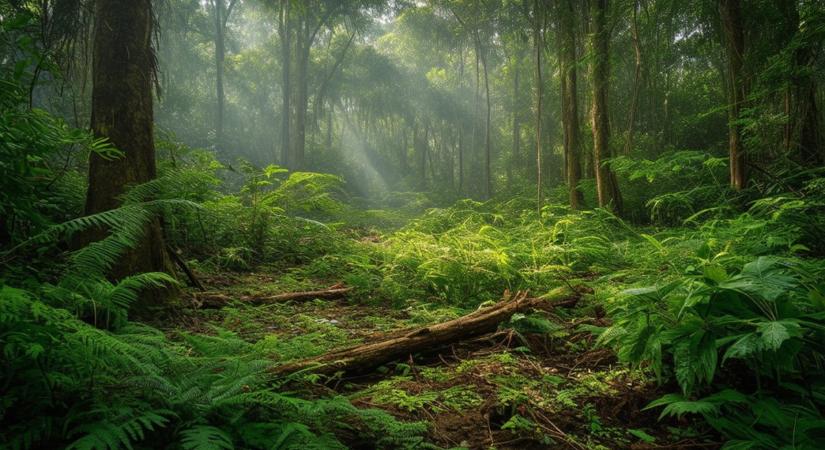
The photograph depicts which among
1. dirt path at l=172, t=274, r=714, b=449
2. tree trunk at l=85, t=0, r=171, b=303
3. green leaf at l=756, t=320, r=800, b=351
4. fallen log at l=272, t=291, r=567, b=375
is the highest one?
tree trunk at l=85, t=0, r=171, b=303

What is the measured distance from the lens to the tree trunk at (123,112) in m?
3.09

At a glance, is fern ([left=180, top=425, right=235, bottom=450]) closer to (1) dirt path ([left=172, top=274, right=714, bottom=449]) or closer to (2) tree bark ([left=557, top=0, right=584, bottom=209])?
(1) dirt path ([left=172, top=274, right=714, bottom=449])

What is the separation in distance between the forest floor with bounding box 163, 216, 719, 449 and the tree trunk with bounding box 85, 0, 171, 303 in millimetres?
607

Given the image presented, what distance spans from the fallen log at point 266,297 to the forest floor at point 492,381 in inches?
1.8

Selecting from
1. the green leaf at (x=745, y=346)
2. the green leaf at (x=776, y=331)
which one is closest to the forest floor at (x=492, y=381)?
the green leaf at (x=745, y=346)

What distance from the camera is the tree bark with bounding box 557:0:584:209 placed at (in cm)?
863

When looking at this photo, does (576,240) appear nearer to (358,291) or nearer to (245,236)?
(358,291)

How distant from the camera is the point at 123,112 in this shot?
10.5 ft

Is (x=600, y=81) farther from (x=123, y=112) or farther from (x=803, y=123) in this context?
(x=123, y=112)

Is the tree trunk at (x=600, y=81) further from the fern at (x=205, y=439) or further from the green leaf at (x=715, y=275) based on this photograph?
the fern at (x=205, y=439)

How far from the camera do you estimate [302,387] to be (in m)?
1.86

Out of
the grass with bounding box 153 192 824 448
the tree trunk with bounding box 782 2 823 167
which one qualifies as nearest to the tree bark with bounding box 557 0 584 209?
the tree trunk with bounding box 782 2 823 167

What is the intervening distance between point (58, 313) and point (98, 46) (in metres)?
2.86

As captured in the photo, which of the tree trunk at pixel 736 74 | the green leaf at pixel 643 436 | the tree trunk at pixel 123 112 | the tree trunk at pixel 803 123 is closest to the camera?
the green leaf at pixel 643 436
